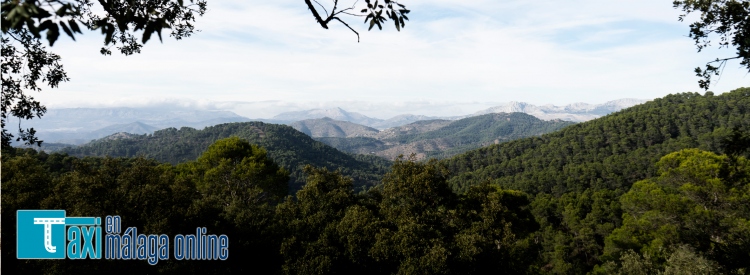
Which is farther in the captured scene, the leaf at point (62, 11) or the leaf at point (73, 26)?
the leaf at point (73, 26)

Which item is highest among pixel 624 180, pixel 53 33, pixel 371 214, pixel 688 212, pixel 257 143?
pixel 53 33

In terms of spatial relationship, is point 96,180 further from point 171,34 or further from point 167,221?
point 171,34

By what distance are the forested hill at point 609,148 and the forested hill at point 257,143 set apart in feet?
186

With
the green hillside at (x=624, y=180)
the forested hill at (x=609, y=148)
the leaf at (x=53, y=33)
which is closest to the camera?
the leaf at (x=53, y=33)

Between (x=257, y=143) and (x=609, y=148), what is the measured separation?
397 feet

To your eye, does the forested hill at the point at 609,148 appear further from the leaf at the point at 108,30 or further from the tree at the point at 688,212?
the leaf at the point at 108,30

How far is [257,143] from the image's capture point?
146 meters

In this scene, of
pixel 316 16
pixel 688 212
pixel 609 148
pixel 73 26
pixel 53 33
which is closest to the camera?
pixel 53 33

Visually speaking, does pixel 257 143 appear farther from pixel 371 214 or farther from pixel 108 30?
pixel 108 30

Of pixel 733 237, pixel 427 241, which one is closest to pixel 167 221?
pixel 427 241

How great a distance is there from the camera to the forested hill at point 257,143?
144125mm

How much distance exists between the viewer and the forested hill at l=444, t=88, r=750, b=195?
6538 cm

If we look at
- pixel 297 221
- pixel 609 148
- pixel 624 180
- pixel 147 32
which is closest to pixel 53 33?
pixel 147 32

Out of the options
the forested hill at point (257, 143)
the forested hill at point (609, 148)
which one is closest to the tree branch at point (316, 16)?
the forested hill at point (609, 148)
